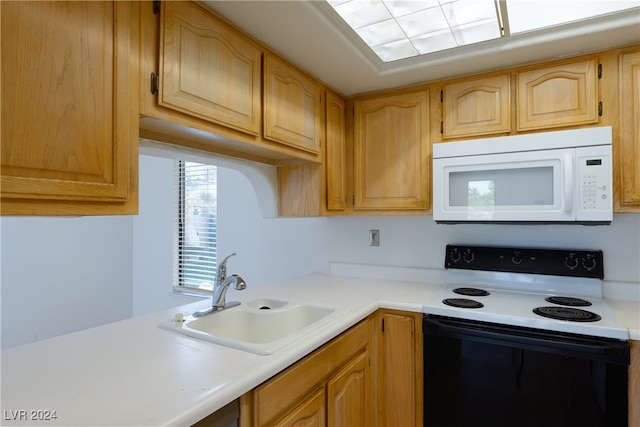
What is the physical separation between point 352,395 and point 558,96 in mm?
1713

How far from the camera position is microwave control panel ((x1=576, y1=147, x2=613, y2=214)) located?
150cm

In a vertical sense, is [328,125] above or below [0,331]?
above

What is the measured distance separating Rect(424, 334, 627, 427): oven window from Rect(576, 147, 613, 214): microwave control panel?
2.16ft

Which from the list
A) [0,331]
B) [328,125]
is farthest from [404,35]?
[0,331]

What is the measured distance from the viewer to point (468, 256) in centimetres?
205

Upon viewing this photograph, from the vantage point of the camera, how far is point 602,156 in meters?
1.51

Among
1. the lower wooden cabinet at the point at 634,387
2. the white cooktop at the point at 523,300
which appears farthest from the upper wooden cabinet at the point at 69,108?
the lower wooden cabinet at the point at 634,387

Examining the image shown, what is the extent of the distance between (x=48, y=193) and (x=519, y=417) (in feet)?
6.13

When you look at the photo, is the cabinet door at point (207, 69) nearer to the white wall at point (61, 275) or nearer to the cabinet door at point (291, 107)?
the cabinet door at point (291, 107)

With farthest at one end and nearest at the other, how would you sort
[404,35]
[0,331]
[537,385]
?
[0,331]
[404,35]
[537,385]

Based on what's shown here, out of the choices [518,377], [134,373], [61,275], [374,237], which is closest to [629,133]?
[518,377]

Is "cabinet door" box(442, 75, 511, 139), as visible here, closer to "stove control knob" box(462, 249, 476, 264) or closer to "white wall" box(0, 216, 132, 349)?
"stove control knob" box(462, 249, 476, 264)

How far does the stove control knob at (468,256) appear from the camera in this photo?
2.04m

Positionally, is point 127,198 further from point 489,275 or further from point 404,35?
point 489,275
